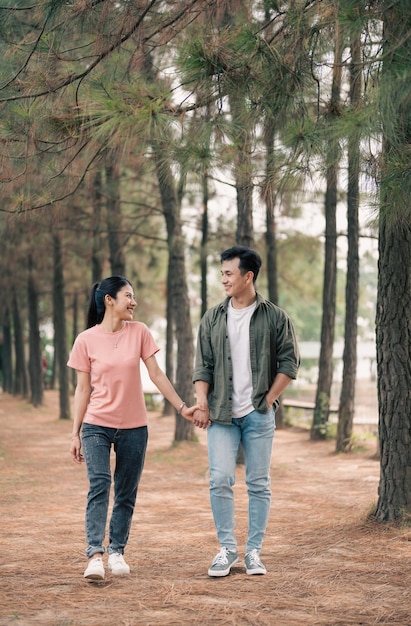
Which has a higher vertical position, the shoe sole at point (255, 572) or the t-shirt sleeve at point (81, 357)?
the t-shirt sleeve at point (81, 357)

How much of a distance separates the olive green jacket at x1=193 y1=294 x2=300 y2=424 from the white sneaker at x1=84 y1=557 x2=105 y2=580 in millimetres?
1136

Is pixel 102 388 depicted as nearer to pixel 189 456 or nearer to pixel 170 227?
pixel 189 456

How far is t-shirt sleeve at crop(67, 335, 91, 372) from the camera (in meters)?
5.79

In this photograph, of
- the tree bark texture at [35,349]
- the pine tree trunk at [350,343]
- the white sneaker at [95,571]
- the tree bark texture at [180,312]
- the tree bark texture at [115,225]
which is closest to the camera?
the white sneaker at [95,571]

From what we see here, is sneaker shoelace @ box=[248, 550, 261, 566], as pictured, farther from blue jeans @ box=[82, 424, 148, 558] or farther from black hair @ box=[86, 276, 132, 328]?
black hair @ box=[86, 276, 132, 328]

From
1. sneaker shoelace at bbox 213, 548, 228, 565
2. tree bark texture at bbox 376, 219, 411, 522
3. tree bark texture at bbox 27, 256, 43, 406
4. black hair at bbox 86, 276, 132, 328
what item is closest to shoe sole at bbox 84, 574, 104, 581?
sneaker shoelace at bbox 213, 548, 228, 565

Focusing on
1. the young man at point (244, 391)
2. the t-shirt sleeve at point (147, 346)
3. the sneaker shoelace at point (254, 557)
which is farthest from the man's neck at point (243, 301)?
the sneaker shoelace at point (254, 557)

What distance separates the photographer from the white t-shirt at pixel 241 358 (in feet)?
18.9

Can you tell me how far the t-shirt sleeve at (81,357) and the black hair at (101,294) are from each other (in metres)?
0.25

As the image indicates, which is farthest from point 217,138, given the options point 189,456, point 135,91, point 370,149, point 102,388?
point 189,456

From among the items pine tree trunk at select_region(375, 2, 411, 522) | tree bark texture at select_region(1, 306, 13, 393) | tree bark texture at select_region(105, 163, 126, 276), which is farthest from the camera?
tree bark texture at select_region(1, 306, 13, 393)

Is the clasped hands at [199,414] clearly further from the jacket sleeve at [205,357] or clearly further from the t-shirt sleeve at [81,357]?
the t-shirt sleeve at [81,357]

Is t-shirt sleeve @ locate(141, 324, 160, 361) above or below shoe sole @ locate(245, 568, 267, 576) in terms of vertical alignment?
above

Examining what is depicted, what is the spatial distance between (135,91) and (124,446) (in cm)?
258
